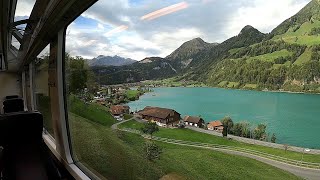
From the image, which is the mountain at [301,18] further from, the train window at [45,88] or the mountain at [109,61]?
the train window at [45,88]

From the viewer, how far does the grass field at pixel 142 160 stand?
1.38 metres

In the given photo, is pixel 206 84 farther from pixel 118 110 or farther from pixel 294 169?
pixel 118 110

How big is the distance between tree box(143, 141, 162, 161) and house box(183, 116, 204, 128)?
0.41m

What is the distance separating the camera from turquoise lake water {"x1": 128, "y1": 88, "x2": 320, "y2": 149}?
3.68 feet

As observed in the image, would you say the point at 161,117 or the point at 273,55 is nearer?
the point at 273,55

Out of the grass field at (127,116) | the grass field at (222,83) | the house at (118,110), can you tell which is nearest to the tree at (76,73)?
the house at (118,110)

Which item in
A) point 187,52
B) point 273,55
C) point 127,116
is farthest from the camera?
point 127,116

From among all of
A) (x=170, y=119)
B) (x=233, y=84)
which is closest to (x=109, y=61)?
(x=170, y=119)

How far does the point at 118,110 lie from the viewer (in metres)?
2.51

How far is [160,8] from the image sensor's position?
1717 millimetres

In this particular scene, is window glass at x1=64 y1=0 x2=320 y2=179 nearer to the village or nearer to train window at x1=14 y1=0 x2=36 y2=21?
the village

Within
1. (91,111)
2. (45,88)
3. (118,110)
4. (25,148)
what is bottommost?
(25,148)

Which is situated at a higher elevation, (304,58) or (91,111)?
(304,58)

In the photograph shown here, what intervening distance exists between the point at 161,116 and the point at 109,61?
1.18 m
